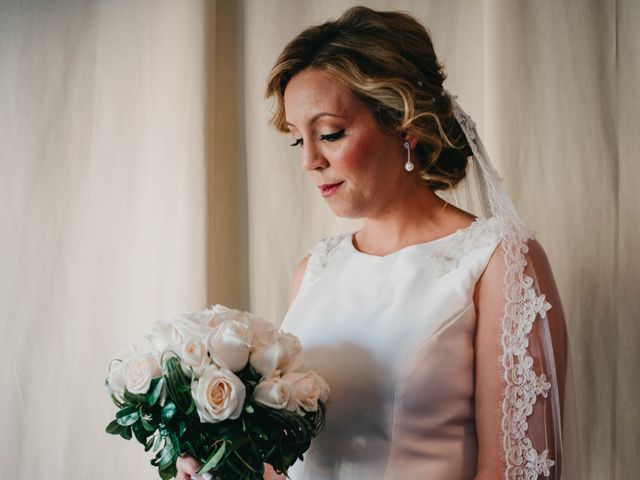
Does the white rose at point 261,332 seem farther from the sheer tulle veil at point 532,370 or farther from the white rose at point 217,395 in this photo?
the sheer tulle veil at point 532,370

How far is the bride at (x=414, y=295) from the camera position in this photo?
144cm

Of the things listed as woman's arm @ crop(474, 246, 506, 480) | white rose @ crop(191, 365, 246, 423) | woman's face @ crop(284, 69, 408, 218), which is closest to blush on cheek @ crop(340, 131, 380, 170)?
woman's face @ crop(284, 69, 408, 218)

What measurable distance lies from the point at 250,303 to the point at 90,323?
1.62 ft

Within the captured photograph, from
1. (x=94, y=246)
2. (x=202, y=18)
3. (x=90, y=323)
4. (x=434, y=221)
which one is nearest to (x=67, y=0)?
(x=202, y=18)

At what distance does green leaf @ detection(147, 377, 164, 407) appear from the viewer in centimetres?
126

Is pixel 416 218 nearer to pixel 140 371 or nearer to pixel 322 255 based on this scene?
pixel 322 255

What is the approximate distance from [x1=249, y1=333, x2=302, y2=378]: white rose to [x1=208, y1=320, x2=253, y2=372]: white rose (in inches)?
0.9

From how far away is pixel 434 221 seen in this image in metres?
1.70

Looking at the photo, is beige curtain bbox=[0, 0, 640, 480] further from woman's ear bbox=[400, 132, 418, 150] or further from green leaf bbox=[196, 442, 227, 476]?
green leaf bbox=[196, 442, 227, 476]

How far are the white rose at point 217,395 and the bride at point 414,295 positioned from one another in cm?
20

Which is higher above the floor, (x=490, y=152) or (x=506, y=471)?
(x=490, y=152)

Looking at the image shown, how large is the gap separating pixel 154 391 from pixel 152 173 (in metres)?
1.04

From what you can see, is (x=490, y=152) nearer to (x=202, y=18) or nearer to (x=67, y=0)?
(x=202, y=18)

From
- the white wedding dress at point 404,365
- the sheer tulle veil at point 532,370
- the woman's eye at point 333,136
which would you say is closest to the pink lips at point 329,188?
the woman's eye at point 333,136
